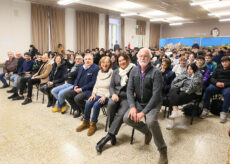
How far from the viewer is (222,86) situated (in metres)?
3.02

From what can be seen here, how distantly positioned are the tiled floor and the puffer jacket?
580 millimetres

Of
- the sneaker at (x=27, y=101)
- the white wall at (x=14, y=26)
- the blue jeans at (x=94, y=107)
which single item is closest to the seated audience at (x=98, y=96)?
the blue jeans at (x=94, y=107)

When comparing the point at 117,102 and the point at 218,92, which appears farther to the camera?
the point at 218,92

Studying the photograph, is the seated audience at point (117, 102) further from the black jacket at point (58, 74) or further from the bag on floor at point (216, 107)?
the bag on floor at point (216, 107)

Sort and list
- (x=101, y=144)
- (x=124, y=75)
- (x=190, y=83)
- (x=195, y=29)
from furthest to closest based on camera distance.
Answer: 1. (x=195, y=29)
2. (x=190, y=83)
3. (x=124, y=75)
4. (x=101, y=144)

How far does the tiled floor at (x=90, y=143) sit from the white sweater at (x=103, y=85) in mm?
554

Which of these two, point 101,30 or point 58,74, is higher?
point 101,30

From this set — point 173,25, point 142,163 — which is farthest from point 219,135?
point 173,25

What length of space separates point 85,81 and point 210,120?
7.54ft

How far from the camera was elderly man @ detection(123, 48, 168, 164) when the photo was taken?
6.60 feet

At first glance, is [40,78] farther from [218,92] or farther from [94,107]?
[218,92]

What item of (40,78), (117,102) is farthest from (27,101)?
(117,102)

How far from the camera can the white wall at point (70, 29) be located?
9027 millimetres

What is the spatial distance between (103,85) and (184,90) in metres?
1.34
